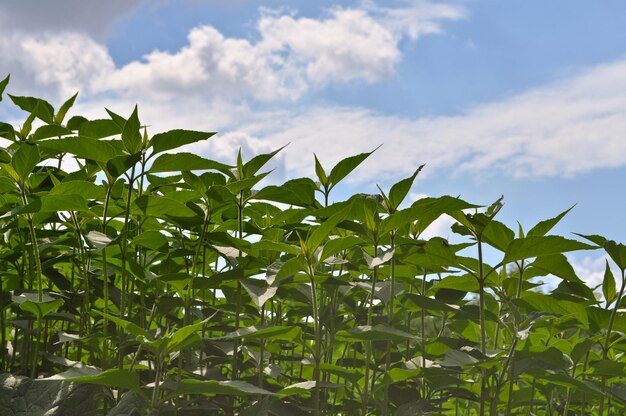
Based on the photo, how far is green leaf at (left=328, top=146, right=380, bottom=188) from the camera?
1.91m

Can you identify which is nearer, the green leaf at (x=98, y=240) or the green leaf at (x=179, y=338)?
the green leaf at (x=179, y=338)

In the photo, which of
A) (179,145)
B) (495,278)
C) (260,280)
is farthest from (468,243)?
(179,145)

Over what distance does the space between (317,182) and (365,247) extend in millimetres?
257

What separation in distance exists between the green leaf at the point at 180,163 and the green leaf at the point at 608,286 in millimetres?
1055

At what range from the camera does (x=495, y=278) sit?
74.7 inches

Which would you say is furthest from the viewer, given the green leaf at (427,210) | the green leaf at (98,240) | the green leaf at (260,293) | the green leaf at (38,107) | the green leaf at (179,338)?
the green leaf at (38,107)

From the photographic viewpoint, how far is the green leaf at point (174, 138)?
169 cm

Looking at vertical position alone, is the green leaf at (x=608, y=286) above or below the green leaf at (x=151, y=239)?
below

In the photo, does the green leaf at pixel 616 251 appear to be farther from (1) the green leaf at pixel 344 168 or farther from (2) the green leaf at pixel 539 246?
(1) the green leaf at pixel 344 168

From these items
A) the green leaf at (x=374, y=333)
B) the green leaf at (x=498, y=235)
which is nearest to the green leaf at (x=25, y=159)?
the green leaf at (x=374, y=333)

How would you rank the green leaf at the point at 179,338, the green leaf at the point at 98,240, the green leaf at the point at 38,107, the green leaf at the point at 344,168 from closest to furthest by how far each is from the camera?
the green leaf at the point at 179,338
the green leaf at the point at 98,240
the green leaf at the point at 344,168
the green leaf at the point at 38,107

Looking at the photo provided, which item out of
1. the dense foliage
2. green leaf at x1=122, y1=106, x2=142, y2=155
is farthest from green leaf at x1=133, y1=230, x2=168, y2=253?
green leaf at x1=122, y1=106, x2=142, y2=155

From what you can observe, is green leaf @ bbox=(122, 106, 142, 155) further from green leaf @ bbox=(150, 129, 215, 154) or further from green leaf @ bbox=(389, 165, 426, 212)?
green leaf @ bbox=(389, 165, 426, 212)

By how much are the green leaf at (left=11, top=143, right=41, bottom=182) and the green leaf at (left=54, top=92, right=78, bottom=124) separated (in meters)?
0.58
